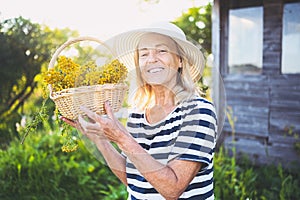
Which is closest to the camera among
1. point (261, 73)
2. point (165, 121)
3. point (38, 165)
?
point (165, 121)

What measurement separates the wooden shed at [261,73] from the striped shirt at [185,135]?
242 cm

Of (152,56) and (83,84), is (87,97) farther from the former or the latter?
(152,56)

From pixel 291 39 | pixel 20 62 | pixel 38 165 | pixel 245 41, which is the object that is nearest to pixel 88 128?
pixel 20 62

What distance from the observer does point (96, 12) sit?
1.88 m

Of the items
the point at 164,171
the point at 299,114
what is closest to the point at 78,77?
the point at 164,171

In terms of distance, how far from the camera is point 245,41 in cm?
411

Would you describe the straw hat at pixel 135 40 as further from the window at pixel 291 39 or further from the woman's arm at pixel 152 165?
the window at pixel 291 39

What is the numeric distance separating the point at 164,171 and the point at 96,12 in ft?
3.22

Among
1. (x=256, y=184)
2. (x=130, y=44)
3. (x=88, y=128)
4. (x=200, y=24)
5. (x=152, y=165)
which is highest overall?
(x=200, y=24)

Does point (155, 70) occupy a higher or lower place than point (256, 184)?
higher

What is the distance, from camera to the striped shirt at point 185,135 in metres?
1.14

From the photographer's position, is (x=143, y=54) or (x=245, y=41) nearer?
(x=143, y=54)

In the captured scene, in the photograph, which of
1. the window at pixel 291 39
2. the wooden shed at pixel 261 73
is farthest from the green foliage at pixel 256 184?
the window at pixel 291 39

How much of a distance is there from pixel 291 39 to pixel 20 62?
2.38m
